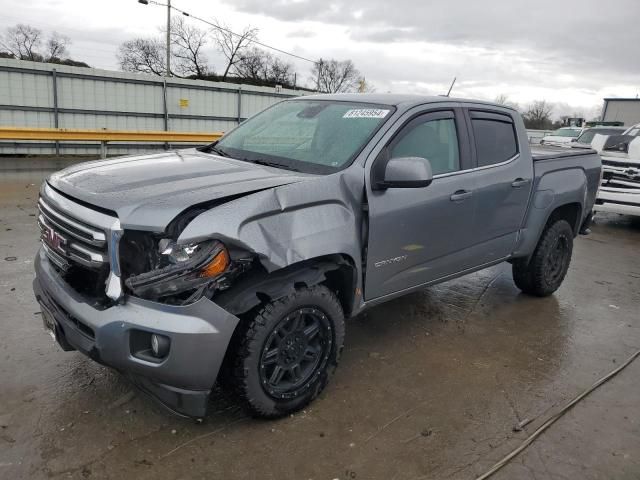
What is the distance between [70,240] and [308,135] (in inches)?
65.8

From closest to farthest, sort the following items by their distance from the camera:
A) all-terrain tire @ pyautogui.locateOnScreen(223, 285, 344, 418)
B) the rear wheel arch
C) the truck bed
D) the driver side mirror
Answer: all-terrain tire @ pyautogui.locateOnScreen(223, 285, 344, 418)
the driver side mirror
the truck bed
the rear wheel arch

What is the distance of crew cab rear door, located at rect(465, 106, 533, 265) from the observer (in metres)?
4.01

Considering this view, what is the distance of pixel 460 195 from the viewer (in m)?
3.72

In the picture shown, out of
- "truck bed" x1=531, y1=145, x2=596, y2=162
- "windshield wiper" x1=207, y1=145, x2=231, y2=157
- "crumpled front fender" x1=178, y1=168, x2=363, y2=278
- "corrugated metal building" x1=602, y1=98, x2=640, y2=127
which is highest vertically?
"corrugated metal building" x1=602, y1=98, x2=640, y2=127

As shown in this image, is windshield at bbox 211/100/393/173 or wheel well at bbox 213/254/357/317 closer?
wheel well at bbox 213/254/357/317

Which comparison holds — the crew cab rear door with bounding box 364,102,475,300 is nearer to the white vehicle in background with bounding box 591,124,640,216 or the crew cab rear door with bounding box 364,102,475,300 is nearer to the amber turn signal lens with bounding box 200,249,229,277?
the amber turn signal lens with bounding box 200,249,229,277

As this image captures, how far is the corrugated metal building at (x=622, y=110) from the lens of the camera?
82.7 ft

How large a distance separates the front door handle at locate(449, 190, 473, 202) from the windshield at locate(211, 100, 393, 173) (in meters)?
0.75

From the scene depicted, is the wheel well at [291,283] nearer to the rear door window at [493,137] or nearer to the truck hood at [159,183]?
the truck hood at [159,183]

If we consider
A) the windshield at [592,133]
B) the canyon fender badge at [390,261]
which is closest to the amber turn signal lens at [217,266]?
the canyon fender badge at [390,261]

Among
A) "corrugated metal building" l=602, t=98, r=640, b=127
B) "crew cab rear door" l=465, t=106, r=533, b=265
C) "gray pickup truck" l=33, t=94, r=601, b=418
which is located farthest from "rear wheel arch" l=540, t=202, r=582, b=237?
"corrugated metal building" l=602, t=98, r=640, b=127

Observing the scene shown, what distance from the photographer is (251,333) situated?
2.60 m

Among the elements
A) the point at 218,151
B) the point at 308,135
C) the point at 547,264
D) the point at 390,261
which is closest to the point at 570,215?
the point at 547,264

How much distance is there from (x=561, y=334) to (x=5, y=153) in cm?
1325
